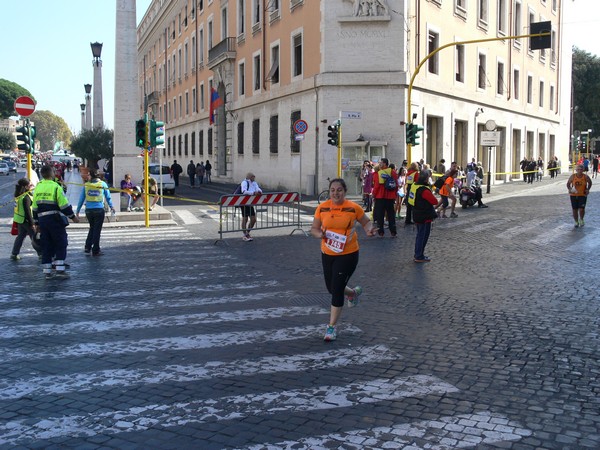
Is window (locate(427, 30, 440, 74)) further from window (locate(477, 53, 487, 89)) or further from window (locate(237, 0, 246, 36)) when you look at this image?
window (locate(237, 0, 246, 36))

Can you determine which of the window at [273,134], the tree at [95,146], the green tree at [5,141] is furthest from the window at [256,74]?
the green tree at [5,141]

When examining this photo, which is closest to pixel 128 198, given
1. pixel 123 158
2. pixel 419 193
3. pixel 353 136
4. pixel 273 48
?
pixel 123 158

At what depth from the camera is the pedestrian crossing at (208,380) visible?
4254mm

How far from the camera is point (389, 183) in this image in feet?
51.0

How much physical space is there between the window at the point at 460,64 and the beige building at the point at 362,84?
0.07 m

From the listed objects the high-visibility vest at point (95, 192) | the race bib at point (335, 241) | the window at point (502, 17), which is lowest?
the race bib at point (335, 241)

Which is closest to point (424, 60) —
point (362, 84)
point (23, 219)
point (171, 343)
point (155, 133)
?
point (362, 84)

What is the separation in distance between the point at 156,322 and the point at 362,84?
70.8 feet

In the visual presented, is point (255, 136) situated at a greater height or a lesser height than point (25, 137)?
greater

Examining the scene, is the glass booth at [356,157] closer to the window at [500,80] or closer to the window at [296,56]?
the window at [296,56]

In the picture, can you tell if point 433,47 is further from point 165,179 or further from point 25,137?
point 25,137

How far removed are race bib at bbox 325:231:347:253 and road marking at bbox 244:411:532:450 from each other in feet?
7.99

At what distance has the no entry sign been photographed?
17.9m

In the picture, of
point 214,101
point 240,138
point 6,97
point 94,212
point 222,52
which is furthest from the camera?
point 6,97
